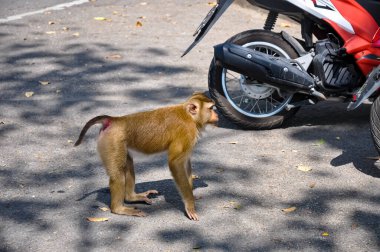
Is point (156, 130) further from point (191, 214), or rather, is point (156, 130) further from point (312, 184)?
point (312, 184)

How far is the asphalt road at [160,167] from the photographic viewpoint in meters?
5.02

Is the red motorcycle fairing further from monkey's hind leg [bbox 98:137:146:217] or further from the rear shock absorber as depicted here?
monkey's hind leg [bbox 98:137:146:217]

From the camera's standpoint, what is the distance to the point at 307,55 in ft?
22.3

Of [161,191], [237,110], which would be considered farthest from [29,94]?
[161,191]

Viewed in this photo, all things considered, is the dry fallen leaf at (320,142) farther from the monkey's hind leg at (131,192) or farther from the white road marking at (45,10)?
the white road marking at (45,10)

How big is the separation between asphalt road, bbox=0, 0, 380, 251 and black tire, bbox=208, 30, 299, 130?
0.11 meters

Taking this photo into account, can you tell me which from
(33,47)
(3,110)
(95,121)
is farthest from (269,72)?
(33,47)

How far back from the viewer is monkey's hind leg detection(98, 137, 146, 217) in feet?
17.1

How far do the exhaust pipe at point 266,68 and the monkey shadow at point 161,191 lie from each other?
1.19m

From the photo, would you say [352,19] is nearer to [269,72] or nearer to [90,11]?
[269,72]

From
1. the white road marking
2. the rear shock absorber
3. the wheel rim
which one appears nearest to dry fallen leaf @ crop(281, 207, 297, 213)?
the wheel rim

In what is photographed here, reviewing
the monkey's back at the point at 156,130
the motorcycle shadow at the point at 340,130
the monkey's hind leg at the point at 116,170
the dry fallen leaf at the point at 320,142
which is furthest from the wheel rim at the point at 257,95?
the monkey's hind leg at the point at 116,170

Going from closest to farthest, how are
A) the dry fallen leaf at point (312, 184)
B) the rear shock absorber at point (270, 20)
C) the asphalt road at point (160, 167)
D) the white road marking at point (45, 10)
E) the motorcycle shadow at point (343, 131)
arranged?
the asphalt road at point (160, 167) < the dry fallen leaf at point (312, 184) < the motorcycle shadow at point (343, 131) < the rear shock absorber at point (270, 20) < the white road marking at point (45, 10)

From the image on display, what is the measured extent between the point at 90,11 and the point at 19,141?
528 cm
